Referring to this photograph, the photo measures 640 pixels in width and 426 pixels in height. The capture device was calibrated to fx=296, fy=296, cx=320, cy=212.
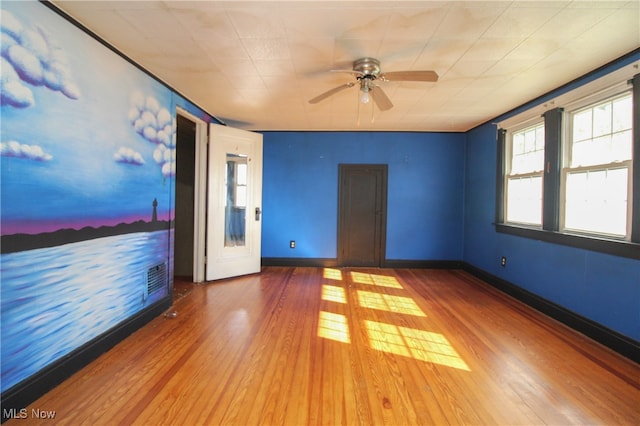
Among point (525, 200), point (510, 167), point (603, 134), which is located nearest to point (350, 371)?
point (603, 134)

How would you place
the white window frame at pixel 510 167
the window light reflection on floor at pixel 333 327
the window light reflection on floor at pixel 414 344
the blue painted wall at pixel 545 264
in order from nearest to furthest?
1. the window light reflection on floor at pixel 414 344
2. the blue painted wall at pixel 545 264
3. the window light reflection on floor at pixel 333 327
4. the white window frame at pixel 510 167

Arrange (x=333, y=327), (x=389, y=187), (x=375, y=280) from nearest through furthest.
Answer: (x=333, y=327), (x=375, y=280), (x=389, y=187)

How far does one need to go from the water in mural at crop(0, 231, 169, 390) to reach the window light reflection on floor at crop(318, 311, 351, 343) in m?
1.74

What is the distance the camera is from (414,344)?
2.49 metres

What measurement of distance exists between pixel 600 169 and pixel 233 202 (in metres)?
→ 4.30

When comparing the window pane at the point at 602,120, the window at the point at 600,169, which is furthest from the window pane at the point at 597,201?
the window pane at the point at 602,120

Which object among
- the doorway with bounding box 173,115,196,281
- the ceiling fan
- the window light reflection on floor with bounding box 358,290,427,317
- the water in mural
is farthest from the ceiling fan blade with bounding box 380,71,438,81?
the doorway with bounding box 173,115,196,281

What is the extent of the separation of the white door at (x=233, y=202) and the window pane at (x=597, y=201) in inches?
156

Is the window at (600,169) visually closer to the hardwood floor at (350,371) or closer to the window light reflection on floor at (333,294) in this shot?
the hardwood floor at (350,371)

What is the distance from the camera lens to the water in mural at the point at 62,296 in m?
1.67

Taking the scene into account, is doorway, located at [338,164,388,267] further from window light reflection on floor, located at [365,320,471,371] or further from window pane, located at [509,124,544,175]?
window light reflection on floor, located at [365,320,471,371]

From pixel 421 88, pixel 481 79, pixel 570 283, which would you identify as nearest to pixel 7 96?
pixel 421 88

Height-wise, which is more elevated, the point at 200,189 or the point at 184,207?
the point at 200,189

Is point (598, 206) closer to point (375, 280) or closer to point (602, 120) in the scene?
point (602, 120)
